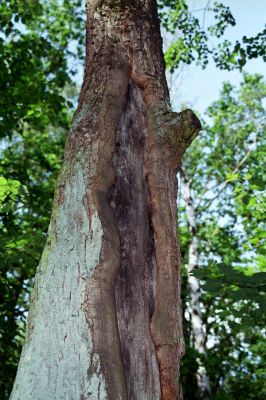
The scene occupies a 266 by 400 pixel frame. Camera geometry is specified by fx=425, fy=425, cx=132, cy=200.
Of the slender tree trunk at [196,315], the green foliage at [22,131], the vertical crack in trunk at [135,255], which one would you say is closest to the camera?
the vertical crack in trunk at [135,255]

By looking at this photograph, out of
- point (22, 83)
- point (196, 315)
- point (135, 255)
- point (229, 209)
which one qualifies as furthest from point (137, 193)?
point (229, 209)

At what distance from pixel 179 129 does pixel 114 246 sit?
2.85ft

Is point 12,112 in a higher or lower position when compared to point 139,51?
higher

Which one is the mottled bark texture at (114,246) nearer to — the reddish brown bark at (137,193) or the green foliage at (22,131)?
the reddish brown bark at (137,193)

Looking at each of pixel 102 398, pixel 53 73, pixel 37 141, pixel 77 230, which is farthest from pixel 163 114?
pixel 37 141

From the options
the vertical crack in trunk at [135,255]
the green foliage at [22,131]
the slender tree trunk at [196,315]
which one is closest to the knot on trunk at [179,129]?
the vertical crack in trunk at [135,255]

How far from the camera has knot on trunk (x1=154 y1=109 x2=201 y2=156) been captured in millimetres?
2527

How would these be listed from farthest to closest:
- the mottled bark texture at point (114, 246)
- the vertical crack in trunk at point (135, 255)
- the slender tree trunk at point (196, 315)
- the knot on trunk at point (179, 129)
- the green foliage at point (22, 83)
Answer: the slender tree trunk at point (196, 315)
the green foliage at point (22, 83)
the knot on trunk at point (179, 129)
the vertical crack in trunk at point (135, 255)
the mottled bark texture at point (114, 246)

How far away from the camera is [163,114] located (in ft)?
8.81

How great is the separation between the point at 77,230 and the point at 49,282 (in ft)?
0.94

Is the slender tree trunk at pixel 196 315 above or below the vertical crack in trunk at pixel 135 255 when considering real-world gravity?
above

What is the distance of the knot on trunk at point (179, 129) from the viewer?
2527 millimetres

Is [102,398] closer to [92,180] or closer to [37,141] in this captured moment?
[92,180]

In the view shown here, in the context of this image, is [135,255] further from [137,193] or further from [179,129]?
[179,129]
